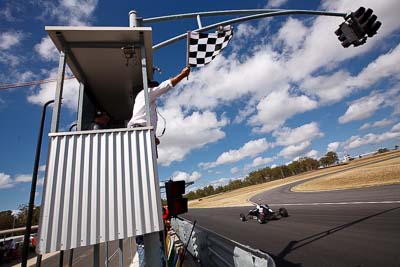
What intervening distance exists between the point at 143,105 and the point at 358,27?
231 inches

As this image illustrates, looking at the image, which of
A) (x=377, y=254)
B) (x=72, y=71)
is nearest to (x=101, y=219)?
(x=72, y=71)

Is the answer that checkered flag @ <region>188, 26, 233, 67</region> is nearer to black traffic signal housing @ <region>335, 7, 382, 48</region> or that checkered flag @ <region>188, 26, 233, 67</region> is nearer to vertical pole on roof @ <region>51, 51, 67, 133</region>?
vertical pole on roof @ <region>51, 51, 67, 133</region>

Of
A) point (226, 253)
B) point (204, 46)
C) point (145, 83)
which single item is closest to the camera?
point (145, 83)

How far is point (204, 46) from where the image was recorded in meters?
4.93

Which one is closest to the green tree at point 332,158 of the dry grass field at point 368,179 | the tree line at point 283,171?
the tree line at point 283,171

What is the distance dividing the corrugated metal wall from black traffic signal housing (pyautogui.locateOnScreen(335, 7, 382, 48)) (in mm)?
6006

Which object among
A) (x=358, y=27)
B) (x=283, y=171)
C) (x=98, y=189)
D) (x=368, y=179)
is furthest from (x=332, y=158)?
(x=98, y=189)

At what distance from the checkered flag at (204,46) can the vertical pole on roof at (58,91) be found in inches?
91.6

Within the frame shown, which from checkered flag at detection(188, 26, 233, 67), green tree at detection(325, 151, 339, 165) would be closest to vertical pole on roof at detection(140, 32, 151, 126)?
checkered flag at detection(188, 26, 233, 67)

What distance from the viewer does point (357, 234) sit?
768cm

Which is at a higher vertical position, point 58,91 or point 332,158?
point 332,158

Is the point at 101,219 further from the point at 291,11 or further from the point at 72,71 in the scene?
the point at 291,11

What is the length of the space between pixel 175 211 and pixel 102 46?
252cm

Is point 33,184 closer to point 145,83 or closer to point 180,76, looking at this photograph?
point 145,83
